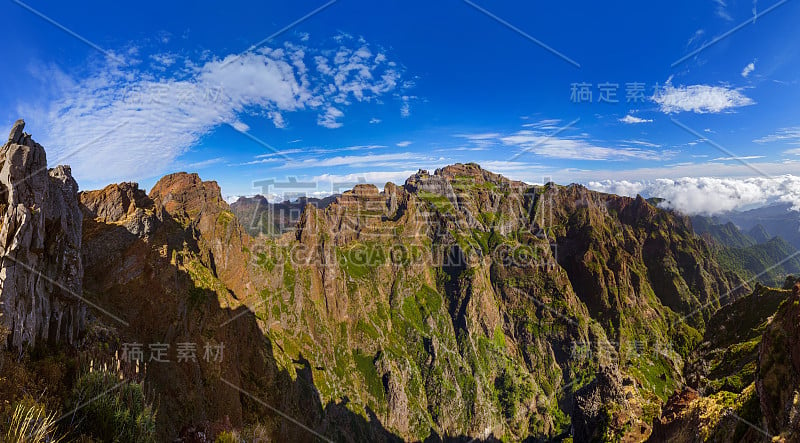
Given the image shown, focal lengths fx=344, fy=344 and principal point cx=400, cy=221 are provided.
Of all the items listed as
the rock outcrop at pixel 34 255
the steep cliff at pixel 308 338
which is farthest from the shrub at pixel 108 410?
the rock outcrop at pixel 34 255

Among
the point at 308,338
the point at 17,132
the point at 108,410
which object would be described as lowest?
the point at 308,338

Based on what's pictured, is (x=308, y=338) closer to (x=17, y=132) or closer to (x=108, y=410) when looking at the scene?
(x=17, y=132)

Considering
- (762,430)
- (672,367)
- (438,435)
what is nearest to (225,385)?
(762,430)

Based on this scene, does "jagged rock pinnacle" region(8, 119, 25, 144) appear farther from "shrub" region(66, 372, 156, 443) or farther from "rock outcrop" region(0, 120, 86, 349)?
"shrub" region(66, 372, 156, 443)

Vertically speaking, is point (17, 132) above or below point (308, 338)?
above

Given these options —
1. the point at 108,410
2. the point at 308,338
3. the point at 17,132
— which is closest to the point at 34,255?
the point at 17,132

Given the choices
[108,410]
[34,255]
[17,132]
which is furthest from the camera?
[17,132]

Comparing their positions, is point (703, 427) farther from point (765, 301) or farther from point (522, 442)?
point (522, 442)
